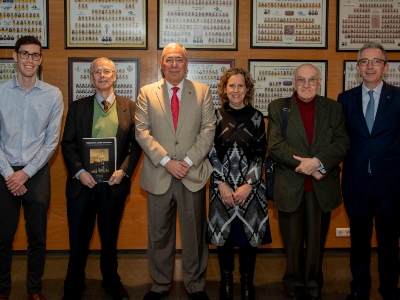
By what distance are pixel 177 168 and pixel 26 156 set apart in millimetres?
1094

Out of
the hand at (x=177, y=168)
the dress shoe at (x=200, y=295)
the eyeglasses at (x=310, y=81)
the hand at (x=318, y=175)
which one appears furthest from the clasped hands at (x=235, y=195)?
the eyeglasses at (x=310, y=81)

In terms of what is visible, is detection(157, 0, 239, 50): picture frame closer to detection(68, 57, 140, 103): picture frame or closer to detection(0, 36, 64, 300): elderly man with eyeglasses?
detection(68, 57, 140, 103): picture frame

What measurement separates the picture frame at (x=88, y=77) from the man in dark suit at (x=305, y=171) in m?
1.76

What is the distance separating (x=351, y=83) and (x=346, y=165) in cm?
161

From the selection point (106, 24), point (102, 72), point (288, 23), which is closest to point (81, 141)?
point (102, 72)

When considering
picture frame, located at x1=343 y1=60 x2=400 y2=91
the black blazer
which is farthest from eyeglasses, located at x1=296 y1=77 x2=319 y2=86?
picture frame, located at x1=343 y1=60 x2=400 y2=91

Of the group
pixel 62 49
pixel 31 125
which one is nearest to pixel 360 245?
pixel 31 125

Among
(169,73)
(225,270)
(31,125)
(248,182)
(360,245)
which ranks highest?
(169,73)

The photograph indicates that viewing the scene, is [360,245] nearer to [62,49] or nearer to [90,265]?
[90,265]

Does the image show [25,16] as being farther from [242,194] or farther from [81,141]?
[242,194]

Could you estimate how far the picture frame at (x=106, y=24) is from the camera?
14.9 feet

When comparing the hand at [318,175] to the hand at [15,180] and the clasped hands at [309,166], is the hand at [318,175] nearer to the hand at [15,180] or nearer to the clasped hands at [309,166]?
the clasped hands at [309,166]

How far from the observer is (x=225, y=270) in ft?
11.4

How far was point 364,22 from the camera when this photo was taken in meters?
4.68
